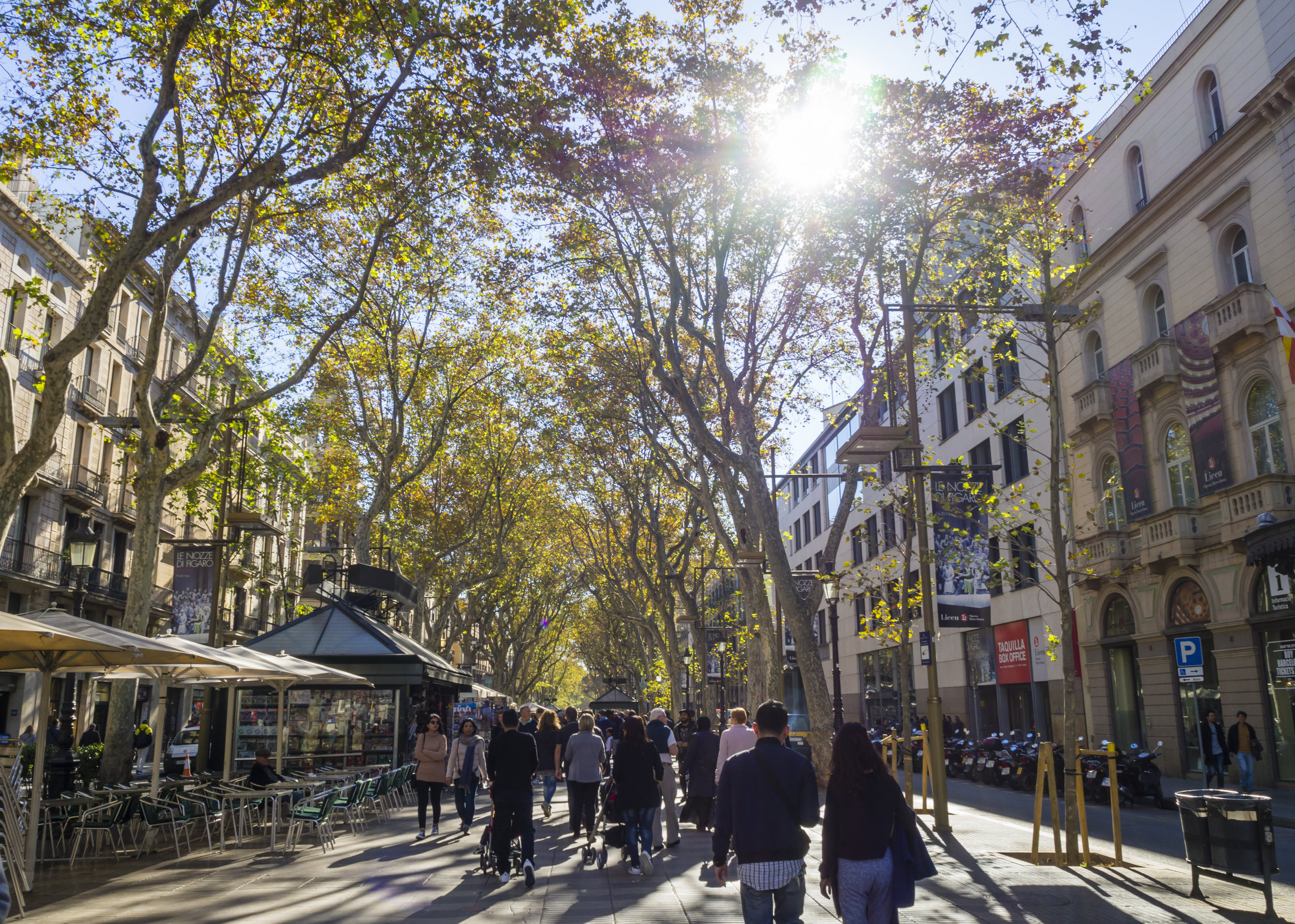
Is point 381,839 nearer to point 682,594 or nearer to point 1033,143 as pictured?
point 1033,143

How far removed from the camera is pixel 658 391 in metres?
24.8

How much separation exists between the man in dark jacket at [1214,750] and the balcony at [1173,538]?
4.66 meters

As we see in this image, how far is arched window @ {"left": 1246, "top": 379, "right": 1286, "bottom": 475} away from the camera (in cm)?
1925

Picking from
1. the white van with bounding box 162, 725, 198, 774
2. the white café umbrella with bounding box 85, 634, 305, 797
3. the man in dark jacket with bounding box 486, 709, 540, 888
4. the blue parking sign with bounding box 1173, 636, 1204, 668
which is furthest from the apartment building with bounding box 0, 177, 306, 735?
the blue parking sign with bounding box 1173, 636, 1204, 668

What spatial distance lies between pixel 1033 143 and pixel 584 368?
11908 mm

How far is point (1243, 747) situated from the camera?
16.6 m

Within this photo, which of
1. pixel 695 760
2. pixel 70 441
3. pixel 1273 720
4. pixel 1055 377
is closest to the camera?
pixel 1055 377

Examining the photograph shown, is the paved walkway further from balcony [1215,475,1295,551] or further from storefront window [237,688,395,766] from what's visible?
balcony [1215,475,1295,551]

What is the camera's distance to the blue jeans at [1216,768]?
1720cm

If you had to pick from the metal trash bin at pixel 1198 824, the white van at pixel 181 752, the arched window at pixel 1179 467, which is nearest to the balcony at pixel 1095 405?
the arched window at pixel 1179 467

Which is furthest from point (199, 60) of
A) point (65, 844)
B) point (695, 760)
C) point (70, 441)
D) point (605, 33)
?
point (70, 441)

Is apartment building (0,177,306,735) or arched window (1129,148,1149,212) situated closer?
arched window (1129,148,1149,212)

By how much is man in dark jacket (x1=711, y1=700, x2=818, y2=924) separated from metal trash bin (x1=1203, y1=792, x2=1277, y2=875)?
194 inches

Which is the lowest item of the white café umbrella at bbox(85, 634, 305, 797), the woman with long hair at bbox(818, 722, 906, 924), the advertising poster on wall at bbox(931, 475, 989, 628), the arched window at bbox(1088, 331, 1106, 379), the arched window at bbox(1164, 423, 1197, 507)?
the woman with long hair at bbox(818, 722, 906, 924)
